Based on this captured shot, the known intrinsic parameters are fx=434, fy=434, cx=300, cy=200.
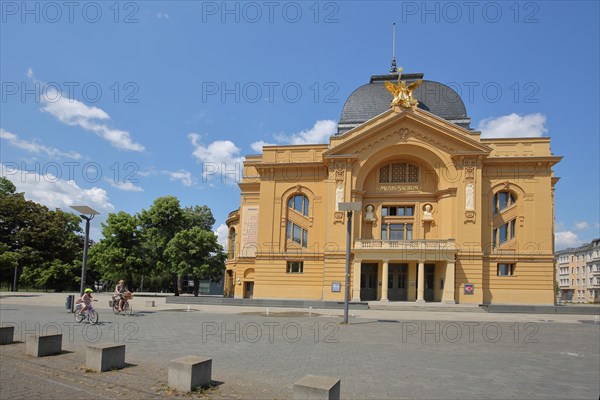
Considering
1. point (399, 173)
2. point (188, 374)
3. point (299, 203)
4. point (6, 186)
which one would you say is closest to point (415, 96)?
point (399, 173)

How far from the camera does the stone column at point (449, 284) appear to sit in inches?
1464

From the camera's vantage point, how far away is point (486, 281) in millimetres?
39031

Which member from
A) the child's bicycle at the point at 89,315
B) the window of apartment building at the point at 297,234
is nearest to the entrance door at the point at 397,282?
the window of apartment building at the point at 297,234

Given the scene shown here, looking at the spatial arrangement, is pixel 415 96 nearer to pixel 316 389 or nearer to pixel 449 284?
pixel 449 284

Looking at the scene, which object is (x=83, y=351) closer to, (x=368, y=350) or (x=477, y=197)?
(x=368, y=350)

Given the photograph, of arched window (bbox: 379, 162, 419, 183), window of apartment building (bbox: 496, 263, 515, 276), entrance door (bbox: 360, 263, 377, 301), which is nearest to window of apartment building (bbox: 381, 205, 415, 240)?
arched window (bbox: 379, 162, 419, 183)

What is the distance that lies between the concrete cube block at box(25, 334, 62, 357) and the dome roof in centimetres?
3888

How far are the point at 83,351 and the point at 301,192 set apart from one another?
3327 cm

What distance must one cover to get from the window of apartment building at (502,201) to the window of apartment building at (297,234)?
1790 cm

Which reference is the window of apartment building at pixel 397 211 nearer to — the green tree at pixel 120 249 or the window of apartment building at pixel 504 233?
the window of apartment building at pixel 504 233

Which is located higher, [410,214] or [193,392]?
[410,214]

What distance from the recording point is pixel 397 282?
41000 millimetres

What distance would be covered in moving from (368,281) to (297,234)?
8198 mm

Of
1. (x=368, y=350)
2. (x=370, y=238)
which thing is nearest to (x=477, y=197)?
(x=370, y=238)
